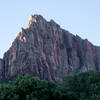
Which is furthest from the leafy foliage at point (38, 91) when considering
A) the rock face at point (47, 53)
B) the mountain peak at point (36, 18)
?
the mountain peak at point (36, 18)

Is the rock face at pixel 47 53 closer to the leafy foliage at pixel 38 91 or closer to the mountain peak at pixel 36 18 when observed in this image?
the mountain peak at pixel 36 18

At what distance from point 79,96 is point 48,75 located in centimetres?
5079

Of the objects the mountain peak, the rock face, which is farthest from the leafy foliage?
the mountain peak

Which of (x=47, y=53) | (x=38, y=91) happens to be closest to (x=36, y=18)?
(x=47, y=53)

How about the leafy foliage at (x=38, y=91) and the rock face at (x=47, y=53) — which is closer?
the leafy foliage at (x=38, y=91)

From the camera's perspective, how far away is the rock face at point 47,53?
8475 cm

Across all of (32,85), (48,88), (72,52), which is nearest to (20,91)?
(32,85)

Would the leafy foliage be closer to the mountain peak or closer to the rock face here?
the rock face

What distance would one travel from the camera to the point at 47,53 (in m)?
93.9

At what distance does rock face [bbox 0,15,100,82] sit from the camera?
8475 cm

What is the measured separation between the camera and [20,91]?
29.7m

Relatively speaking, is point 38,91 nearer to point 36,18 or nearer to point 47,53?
point 47,53

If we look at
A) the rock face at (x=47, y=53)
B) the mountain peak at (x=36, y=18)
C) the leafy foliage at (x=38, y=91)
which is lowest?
the leafy foliage at (x=38, y=91)

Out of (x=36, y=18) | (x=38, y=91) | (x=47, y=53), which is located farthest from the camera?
(x=36, y=18)
